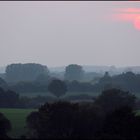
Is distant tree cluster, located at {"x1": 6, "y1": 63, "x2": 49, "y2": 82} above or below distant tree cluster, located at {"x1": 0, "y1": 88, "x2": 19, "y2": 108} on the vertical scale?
above

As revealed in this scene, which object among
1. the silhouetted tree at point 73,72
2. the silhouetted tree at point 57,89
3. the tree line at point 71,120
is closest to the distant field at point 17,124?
the tree line at point 71,120

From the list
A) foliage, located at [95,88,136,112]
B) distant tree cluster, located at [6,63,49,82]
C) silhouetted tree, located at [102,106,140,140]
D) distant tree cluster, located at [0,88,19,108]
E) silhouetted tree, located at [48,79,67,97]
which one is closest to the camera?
silhouetted tree, located at [102,106,140,140]

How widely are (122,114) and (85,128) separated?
15.8 ft

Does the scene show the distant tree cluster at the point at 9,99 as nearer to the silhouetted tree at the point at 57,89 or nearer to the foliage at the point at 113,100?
the silhouetted tree at the point at 57,89

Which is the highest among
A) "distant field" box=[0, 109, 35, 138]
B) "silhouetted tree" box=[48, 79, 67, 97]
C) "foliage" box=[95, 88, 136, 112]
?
"silhouetted tree" box=[48, 79, 67, 97]

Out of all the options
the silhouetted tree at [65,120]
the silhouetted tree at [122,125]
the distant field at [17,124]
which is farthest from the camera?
the distant field at [17,124]

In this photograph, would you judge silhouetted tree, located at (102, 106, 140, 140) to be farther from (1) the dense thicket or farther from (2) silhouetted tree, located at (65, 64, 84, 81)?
(2) silhouetted tree, located at (65, 64, 84, 81)

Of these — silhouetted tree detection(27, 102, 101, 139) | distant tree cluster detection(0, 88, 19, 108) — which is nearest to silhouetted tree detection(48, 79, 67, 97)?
distant tree cluster detection(0, 88, 19, 108)

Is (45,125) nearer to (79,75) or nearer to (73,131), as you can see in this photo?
(73,131)

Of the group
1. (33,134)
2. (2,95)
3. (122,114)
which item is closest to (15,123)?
(33,134)

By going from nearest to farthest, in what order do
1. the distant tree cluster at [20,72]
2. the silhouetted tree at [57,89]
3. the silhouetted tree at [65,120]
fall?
the silhouetted tree at [65,120], the silhouetted tree at [57,89], the distant tree cluster at [20,72]

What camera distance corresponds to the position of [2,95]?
82500mm

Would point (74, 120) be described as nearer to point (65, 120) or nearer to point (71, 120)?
point (71, 120)

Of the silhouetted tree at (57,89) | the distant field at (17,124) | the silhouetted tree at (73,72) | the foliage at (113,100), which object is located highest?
the silhouetted tree at (73,72)
